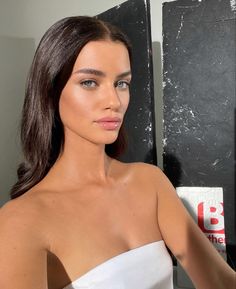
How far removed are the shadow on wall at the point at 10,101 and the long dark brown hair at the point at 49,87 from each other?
0.64m

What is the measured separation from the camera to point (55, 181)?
2.15 feet

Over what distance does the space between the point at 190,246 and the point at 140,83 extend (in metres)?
0.49

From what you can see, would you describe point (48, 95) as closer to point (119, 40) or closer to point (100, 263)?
point (119, 40)

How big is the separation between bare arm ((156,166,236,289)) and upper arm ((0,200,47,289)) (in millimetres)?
276

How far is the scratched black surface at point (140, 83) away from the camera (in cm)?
96

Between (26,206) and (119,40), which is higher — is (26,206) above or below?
below

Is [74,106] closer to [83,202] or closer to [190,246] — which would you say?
[83,202]

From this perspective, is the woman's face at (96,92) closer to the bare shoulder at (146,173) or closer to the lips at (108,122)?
the lips at (108,122)

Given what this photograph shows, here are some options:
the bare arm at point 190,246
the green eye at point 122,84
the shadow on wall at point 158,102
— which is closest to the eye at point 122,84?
the green eye at point 122,84

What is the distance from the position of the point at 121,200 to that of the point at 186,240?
6.0 inches

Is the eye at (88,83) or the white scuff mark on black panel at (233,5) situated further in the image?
the white scuff mark on black panel at (233,5)

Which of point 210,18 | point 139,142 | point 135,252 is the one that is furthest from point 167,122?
point 135,252

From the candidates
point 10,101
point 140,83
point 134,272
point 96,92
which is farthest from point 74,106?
point 10,101

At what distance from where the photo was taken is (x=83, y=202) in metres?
0.65
